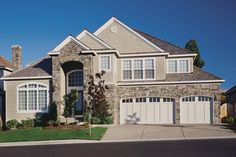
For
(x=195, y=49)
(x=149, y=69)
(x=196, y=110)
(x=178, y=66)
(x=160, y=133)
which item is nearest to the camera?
(x=160, y=133)

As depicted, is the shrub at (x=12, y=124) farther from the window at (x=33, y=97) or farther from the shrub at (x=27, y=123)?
the window at (x=33, y=97)

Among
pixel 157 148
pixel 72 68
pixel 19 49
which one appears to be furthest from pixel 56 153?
pixel 19 49

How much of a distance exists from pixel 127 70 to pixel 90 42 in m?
4.28

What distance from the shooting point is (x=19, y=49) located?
37.0 m

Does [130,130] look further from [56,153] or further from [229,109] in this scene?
[229,109]

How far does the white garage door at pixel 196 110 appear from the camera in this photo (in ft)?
105

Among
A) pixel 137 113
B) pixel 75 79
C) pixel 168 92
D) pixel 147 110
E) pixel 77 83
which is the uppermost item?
pixel 75 79

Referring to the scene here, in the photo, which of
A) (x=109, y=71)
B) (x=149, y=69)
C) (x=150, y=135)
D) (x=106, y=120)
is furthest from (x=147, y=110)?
(x=150, y=135)

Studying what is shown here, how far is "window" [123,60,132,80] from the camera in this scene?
3434 centimetres

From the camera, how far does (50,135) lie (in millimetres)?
24344

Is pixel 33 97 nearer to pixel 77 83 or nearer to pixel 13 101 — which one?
pixel 13 101

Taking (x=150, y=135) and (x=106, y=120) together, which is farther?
(x=106, y=120)

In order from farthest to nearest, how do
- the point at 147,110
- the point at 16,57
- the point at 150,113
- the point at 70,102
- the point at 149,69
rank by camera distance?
the point at 16,57, the point at 149,69, the point at 147,110, the point at 150,113, the point at 70,102

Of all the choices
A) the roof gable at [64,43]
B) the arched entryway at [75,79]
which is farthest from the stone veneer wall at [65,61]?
the arched entryway at [75,79]
